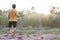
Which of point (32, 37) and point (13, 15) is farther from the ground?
point (13, 15)

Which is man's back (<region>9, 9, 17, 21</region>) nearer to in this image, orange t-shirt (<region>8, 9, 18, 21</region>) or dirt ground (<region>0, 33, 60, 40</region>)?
orange t-shirt (<region>8, 9, 18, 21</region>)

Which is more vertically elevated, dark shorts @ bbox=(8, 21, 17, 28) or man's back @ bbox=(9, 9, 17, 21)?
man's back @ bbox=(9, 9, 17, 21)

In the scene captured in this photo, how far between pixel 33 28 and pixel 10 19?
0.57 metres

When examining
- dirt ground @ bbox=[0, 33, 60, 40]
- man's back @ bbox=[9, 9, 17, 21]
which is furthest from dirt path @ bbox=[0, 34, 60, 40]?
man's back @ bbox=[9, 9, 17, 21]

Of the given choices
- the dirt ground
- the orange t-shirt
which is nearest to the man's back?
the orange t-shirt

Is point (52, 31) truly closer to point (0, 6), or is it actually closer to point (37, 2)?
point (37, 2)

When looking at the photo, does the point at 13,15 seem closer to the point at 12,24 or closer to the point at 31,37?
the point at 12,24

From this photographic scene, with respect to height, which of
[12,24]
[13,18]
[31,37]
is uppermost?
[13,18]

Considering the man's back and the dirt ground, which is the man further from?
the dirt ground

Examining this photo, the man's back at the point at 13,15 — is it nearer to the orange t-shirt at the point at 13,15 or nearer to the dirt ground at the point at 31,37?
the orange t-shirt at the point at 13,15

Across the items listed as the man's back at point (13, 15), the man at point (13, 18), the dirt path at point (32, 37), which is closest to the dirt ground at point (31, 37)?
the dirt path at point (32, 37)

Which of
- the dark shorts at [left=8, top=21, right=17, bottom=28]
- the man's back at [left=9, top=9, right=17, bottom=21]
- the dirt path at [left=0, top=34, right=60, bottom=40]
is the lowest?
the dirt path at [left=0, top=34, right=60, bottom=40]

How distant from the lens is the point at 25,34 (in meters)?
5.29

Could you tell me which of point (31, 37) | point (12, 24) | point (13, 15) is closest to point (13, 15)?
point (13, 15)
